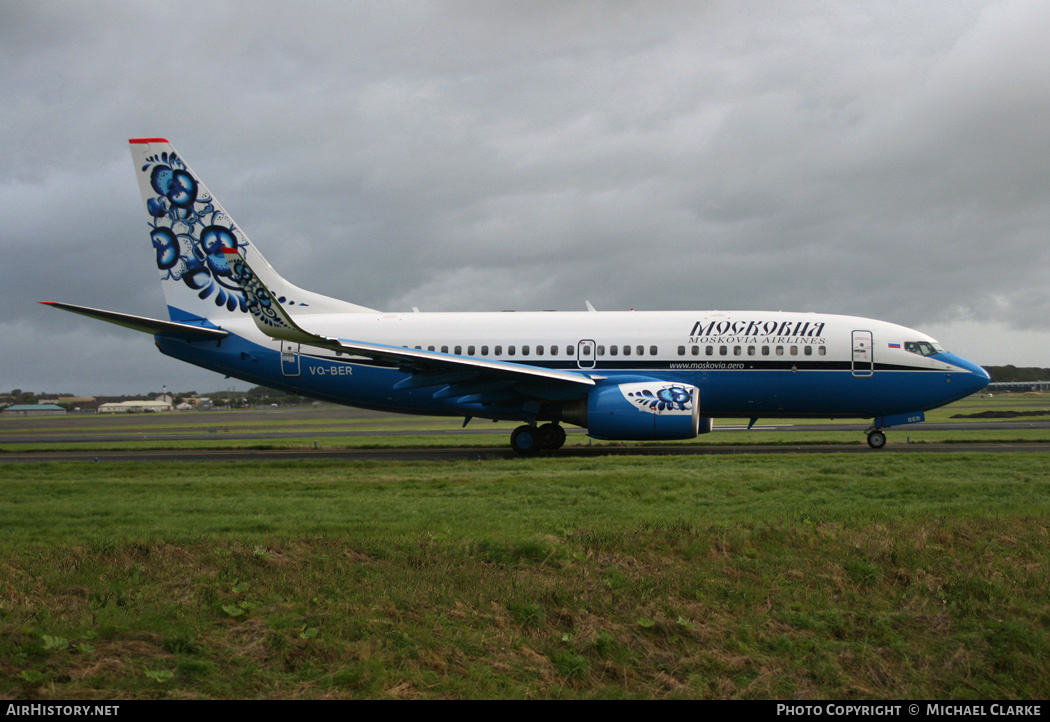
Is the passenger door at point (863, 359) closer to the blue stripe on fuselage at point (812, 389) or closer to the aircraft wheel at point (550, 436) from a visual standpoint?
the blue stripe on fuselage at point (812, 389)

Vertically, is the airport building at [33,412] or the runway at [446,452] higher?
the runway at [446,452]

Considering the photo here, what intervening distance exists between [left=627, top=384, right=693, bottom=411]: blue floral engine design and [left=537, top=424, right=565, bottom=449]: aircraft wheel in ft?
Answer: 8.82

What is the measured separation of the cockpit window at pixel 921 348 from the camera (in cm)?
2031

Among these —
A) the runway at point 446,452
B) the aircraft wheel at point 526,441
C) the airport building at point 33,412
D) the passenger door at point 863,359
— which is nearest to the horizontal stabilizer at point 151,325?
the runway at point 446,452

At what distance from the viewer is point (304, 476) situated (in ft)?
47.5

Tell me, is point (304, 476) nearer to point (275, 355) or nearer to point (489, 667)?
point (275, 355)

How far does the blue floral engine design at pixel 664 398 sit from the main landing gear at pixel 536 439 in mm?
2745

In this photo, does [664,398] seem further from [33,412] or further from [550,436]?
[33,412]

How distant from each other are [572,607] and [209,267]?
64.1 feet

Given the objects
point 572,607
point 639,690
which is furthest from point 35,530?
point 639,690

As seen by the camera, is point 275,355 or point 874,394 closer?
point 874,394

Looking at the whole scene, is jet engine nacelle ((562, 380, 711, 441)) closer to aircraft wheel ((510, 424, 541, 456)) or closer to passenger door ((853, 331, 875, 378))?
aircraft wheel ((510, 424, 541, 456))

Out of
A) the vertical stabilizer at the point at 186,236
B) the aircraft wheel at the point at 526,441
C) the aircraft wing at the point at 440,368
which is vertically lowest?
the aircraft wheel at the point at 526,441

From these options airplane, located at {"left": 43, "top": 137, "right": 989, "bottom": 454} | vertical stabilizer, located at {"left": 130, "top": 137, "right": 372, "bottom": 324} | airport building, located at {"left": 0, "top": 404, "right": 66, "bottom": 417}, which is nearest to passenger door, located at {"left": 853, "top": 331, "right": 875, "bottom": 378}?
airplane, located at {"left": 43, "top": 137, "right": 989, "bottom": 454}
